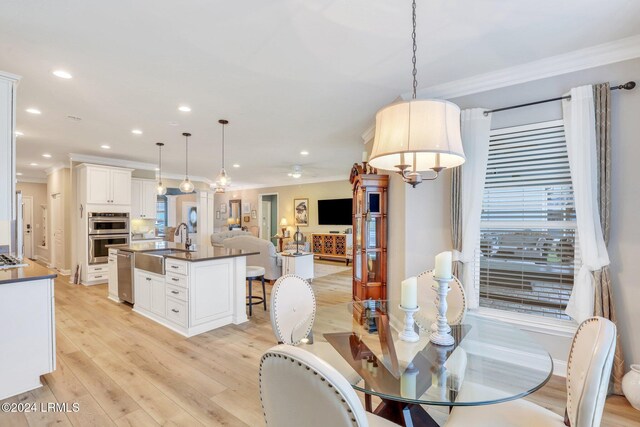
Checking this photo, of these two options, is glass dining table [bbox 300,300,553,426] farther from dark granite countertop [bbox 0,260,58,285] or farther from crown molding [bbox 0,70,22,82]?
crown molding [bbox 0,70,22,82]

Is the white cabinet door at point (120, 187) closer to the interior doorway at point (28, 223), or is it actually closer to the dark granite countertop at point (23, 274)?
the dark granite countertop at point (23, 274)

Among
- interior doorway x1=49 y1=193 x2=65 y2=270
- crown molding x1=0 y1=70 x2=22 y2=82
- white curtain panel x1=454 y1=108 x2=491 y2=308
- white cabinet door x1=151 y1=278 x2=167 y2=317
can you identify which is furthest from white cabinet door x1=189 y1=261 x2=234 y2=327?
interior doorway x1=49 y1=193 x2=65 y2=270

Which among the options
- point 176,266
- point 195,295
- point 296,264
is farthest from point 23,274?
point 296,264

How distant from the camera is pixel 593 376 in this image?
107cm

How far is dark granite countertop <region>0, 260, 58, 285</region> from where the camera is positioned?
2205 millimetres

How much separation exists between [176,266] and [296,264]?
2523 millimetres

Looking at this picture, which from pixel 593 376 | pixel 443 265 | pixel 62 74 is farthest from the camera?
pixel 62 74

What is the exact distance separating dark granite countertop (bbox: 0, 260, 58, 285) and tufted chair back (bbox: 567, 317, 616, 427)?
329cm

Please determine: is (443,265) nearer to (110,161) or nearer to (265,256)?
(265,256)

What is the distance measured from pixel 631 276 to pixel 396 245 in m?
1.96

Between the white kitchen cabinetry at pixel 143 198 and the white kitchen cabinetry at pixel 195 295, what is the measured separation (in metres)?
3.22

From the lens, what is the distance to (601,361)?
1.08m

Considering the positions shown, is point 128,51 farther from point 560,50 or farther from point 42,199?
point 42,199

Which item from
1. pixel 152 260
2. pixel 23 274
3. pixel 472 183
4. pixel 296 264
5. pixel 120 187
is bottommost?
pixel 296 264
